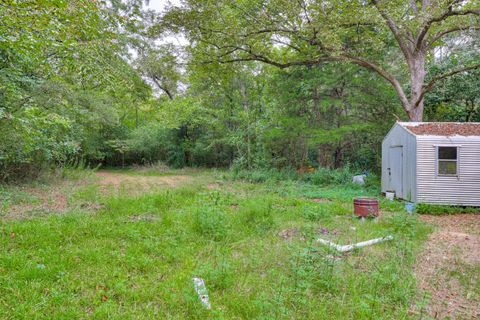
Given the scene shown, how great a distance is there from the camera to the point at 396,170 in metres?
8.60

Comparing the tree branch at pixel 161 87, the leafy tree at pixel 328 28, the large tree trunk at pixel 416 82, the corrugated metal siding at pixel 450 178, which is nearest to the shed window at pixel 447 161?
the corrugated metal siding at pixel 450 178

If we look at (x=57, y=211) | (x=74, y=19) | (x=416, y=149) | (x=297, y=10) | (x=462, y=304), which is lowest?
(x=462, y=304)

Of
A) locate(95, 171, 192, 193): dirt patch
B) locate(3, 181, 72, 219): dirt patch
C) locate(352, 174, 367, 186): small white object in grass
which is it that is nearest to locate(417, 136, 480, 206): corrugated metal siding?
locate(352, 174, 367, 186): small white object in grass

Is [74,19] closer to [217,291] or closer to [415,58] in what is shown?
[217,291]

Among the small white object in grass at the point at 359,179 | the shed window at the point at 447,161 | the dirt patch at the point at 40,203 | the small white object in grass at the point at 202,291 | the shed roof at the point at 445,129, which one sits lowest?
the small white object in grass at the point at 359,179

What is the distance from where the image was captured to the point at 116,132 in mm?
19281

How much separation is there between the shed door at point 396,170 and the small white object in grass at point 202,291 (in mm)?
6896

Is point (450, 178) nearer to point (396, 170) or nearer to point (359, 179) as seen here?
point (396, 170)

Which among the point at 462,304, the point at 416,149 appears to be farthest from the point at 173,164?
the point at 462,304

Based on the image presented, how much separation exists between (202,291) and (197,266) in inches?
27.0

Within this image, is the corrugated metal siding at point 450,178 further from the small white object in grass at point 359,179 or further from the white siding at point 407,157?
the small white object in grass at point 359,179

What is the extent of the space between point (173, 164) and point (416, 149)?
1365 cm

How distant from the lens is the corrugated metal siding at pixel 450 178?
295 inches

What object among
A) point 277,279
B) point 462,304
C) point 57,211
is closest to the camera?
point 462,304
